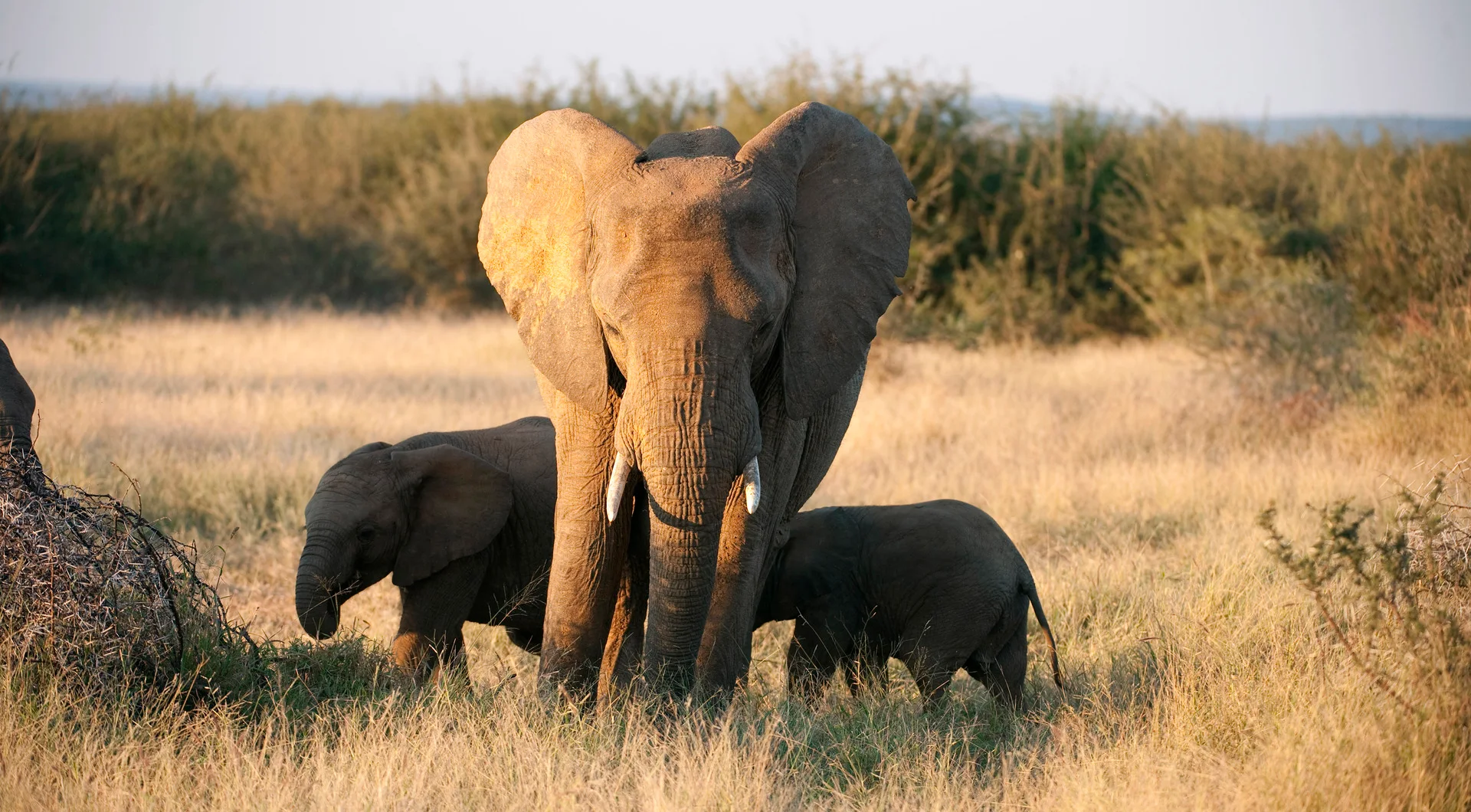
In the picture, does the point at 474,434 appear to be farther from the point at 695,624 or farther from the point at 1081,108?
the point at 1081,108

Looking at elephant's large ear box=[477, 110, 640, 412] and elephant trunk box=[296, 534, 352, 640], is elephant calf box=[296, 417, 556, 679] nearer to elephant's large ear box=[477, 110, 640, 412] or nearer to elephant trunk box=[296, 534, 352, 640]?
elephant trunk box=[296, 534, 352, 640]

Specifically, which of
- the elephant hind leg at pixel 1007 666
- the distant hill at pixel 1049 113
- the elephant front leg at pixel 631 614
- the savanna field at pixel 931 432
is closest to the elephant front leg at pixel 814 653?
the savanna field at pixel 931 432

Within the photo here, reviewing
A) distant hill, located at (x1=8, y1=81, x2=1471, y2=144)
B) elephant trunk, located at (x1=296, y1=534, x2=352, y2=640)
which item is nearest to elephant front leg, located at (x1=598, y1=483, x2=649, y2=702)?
elephant trunk, located at (x1=296, y1=534, x2=352, y2=640)

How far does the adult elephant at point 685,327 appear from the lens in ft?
14.1

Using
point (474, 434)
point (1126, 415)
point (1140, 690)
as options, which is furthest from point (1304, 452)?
point (474, 434)

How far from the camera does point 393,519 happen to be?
19.1ft

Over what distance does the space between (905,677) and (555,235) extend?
9.13ft

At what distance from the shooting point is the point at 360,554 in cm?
580

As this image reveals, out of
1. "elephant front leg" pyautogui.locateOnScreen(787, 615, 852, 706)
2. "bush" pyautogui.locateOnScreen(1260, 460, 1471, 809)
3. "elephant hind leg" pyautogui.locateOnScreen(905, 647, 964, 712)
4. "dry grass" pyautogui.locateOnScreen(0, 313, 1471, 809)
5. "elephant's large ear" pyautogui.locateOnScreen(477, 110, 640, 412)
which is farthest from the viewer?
"elephant front leg" pyautogui.locateOnScreen(787, 615, 852, 706)

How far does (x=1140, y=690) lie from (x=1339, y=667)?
0.79 metres

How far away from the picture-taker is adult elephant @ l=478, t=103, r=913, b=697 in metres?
4.30

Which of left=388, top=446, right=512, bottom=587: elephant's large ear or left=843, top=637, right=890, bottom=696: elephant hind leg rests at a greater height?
left=388, top=446, right=512, bottom=587: elephant's large ear

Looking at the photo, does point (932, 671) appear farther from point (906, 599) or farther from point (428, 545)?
point (428, 545)

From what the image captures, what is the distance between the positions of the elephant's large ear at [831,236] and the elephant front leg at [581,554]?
741 mm
